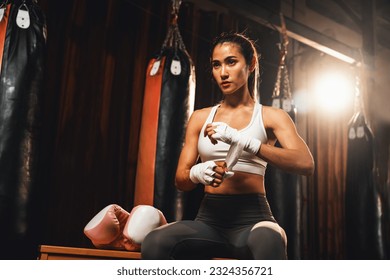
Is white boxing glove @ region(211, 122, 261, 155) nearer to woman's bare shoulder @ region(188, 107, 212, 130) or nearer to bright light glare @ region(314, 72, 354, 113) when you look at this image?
woman's bare shoulder @ region(188, 107, 212, 130)

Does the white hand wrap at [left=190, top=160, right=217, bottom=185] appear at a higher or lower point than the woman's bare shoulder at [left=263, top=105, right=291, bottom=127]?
lower

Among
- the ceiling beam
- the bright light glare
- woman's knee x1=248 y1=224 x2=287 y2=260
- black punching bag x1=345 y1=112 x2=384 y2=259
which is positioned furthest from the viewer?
the bright light glare

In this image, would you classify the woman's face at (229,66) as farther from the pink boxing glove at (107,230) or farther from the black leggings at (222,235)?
the pink boxing glove at (107,230)

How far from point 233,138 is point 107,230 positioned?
550 mm

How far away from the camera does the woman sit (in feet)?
3.54

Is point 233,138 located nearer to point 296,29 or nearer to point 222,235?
point 222,235

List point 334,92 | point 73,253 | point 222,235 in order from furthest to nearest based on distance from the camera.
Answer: point 334,92
point 73,253
point 222,235

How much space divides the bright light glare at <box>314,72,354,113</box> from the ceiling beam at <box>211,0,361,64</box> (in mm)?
241

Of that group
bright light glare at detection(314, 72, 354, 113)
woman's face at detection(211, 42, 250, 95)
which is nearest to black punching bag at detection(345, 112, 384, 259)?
bright light glare at detection(314, 72, 354, 113)

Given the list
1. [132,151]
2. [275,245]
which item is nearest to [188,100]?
[132,151]

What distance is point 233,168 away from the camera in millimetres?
1172

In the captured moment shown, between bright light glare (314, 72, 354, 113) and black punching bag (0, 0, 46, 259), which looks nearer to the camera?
black punching bag (0, 0, 46, 259)

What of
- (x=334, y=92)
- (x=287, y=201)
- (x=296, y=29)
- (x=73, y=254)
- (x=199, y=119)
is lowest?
(x=73, y=254)

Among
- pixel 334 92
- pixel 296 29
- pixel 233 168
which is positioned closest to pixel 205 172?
pixel 233 168
